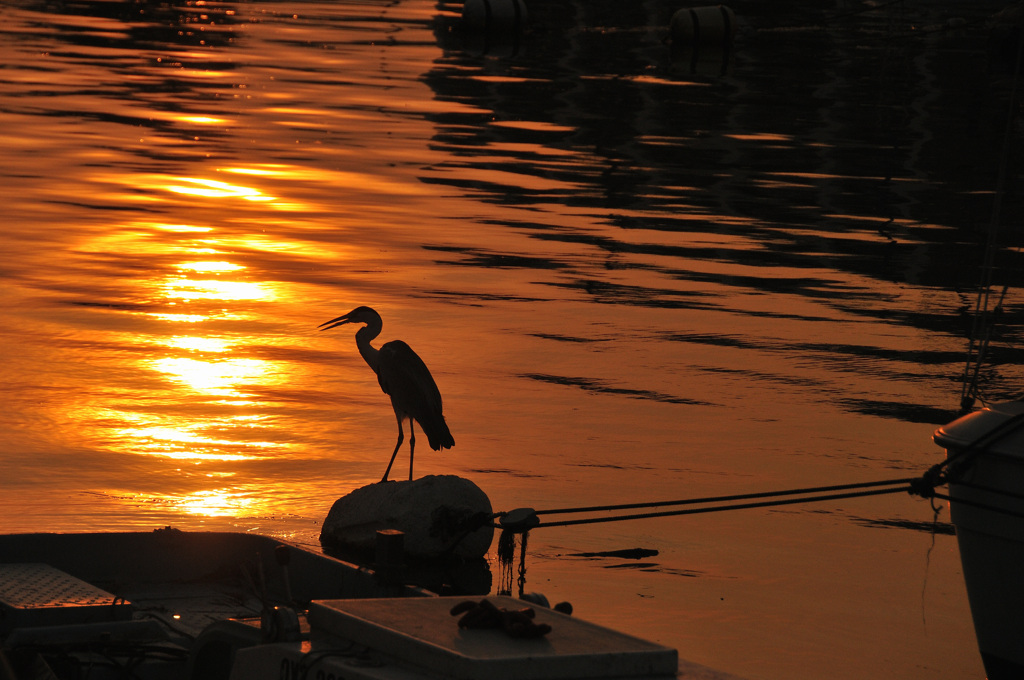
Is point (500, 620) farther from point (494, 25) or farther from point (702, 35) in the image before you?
point (702, 35)

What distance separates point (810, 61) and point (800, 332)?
129 feet

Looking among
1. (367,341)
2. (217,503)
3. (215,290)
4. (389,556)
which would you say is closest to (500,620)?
(389,556)

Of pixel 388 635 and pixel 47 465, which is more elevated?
pixel 388 635

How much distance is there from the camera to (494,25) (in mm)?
56438

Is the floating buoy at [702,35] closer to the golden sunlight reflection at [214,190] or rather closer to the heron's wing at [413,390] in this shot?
the golden sunlight reflection at [214,190]

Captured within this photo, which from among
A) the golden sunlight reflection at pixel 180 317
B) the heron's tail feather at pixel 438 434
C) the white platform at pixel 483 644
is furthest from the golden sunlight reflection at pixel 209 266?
the white platform at pixel 483 644

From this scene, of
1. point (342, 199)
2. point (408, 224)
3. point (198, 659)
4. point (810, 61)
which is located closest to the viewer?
point (198, 659)

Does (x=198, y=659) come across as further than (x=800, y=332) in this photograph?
No

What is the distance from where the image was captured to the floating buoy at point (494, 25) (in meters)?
54.8

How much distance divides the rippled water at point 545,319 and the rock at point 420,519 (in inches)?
15.1

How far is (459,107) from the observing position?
37375 mm

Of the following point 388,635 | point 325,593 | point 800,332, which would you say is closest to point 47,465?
point 325,593

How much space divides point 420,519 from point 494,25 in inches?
1877

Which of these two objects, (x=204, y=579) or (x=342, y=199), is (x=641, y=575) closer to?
(x=204, y=579)
